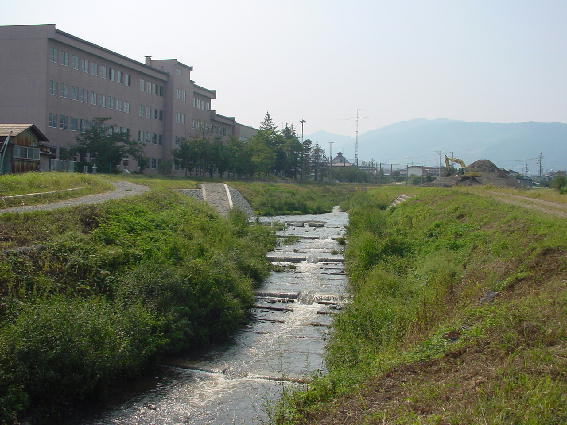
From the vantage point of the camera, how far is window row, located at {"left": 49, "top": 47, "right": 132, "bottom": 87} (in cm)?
5021

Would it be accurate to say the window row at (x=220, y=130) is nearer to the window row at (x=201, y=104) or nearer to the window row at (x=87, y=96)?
the window row at (x=201, y=104)

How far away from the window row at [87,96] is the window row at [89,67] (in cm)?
188

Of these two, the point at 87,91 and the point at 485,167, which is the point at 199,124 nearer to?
the point at 87,91

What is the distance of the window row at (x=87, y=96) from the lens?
5055cm

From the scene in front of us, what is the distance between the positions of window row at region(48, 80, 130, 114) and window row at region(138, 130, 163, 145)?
409cm

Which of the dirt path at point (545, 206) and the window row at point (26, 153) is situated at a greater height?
the window row at point (26, 153)

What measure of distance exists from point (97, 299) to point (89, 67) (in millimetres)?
47352

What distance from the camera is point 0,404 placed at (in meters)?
9.42

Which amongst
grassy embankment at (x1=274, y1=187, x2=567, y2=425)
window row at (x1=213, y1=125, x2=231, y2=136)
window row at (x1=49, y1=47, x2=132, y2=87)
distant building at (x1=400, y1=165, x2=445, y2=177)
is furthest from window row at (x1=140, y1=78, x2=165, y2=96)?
grassy embankment at (x1=274, y1=187, x2=567, y2=425)

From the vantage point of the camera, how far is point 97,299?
1359cm

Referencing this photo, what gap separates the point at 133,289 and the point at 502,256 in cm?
Result: 975

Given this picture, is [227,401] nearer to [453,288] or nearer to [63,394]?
[63,394]

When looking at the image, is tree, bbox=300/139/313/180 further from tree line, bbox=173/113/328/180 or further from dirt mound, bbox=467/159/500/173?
dirt mound, bbox=467/159/500/173

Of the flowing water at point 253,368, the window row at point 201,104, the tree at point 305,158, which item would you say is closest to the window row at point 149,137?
the window row at point 201,104
